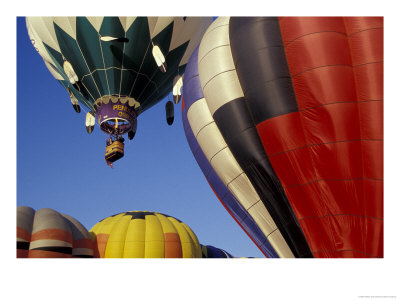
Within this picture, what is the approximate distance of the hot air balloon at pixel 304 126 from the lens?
4.78 meters

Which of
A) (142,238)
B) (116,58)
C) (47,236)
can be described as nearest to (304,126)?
(116,58)

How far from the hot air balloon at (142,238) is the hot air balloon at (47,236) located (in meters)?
1.10

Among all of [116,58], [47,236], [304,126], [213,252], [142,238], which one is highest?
[116,58]

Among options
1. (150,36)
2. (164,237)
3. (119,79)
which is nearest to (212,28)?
(150,36)

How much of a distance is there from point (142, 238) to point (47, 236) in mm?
3133

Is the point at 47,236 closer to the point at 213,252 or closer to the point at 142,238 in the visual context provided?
the point at 142,238

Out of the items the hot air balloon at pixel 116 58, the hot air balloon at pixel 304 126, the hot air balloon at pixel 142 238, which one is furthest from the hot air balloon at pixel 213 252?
the hot air balloon at pixel 304 126

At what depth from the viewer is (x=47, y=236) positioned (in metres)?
7.96

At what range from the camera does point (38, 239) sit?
7883 mm

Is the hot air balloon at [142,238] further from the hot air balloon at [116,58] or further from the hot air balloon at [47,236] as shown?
the hot air balloon at [116,58]

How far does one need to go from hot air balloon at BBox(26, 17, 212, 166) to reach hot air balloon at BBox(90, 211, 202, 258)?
237 cm

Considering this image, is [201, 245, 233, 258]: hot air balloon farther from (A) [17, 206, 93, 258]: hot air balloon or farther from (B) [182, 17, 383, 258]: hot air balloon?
(B) [182, 17, 383, 258]: hot air balloon
